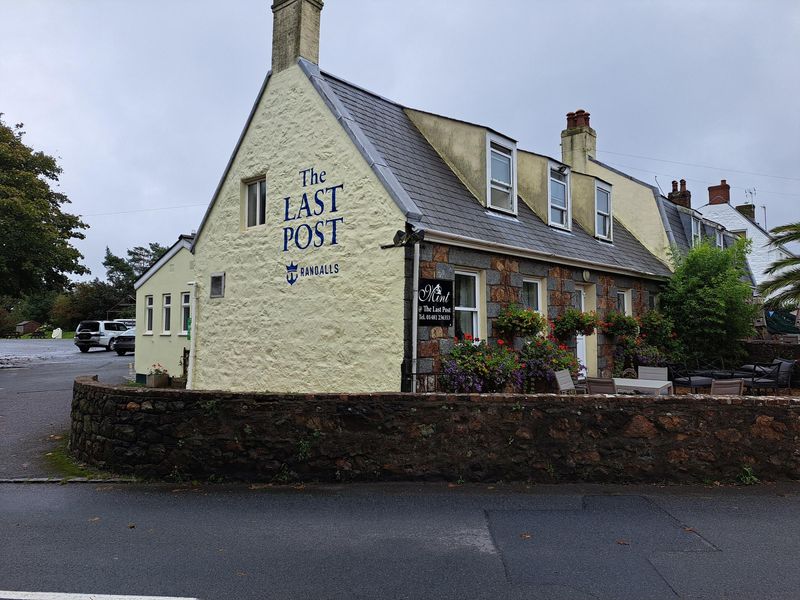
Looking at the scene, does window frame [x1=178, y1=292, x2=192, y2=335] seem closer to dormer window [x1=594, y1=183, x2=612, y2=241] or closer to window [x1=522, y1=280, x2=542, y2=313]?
window [x1=522, y1=280, x2=542, y2=313]

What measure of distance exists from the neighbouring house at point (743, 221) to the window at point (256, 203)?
30.9 metres

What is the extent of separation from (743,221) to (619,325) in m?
26.6

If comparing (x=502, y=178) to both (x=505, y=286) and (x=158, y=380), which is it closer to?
(x=505, y=286)

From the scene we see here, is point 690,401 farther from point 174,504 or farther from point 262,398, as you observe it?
point 174,504

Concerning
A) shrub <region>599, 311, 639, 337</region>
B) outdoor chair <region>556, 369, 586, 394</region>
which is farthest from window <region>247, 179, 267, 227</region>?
shrub <region>599, 311, 639, 337</region>

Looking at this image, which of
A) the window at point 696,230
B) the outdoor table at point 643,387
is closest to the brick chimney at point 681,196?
the window at point 696,230

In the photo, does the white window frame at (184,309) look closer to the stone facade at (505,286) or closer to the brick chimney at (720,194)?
the stone facade at (505,286)

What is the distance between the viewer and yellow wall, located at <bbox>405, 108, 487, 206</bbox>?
491 inches

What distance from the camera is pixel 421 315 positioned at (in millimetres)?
9695

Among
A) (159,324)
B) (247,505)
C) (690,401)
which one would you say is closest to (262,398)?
(247,505)

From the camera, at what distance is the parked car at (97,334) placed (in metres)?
37.8

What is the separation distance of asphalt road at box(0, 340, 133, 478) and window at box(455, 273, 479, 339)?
6.93m

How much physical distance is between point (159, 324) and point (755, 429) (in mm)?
19555

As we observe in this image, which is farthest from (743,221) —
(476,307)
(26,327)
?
(26,327)
